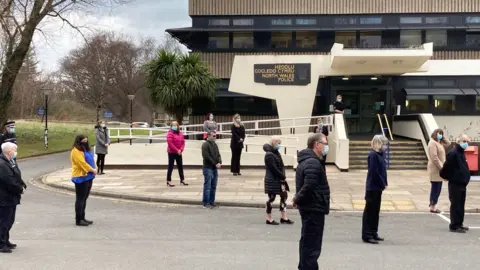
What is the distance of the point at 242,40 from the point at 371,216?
2052cm

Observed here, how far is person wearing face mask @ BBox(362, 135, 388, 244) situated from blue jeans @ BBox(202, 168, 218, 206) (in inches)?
148

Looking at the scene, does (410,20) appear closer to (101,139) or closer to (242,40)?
(242,40)

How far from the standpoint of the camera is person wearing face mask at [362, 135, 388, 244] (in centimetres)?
721

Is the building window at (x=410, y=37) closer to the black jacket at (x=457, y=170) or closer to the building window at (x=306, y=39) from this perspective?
the building window at (x=306, y=39)

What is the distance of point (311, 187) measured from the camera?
195 inches

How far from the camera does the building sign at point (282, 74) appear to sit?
20094mm

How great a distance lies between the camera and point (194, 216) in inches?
364

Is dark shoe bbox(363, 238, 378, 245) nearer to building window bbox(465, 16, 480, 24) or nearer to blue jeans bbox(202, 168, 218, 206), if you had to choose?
blue jeans bbox(202, 168, 218, 206)

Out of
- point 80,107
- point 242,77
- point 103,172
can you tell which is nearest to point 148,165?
point 103,172

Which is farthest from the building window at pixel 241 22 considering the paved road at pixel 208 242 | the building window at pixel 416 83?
the paved road at pixel 208 242

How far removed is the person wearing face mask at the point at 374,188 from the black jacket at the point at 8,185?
5210 millimetres

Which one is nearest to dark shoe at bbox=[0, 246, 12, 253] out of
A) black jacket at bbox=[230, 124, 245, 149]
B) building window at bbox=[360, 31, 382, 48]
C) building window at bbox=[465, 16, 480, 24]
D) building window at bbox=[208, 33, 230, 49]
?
black jacket at bbox=[230, 124, 245, 149]

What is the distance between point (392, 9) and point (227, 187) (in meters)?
18.4

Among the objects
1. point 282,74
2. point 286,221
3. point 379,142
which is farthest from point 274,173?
point 282,74
